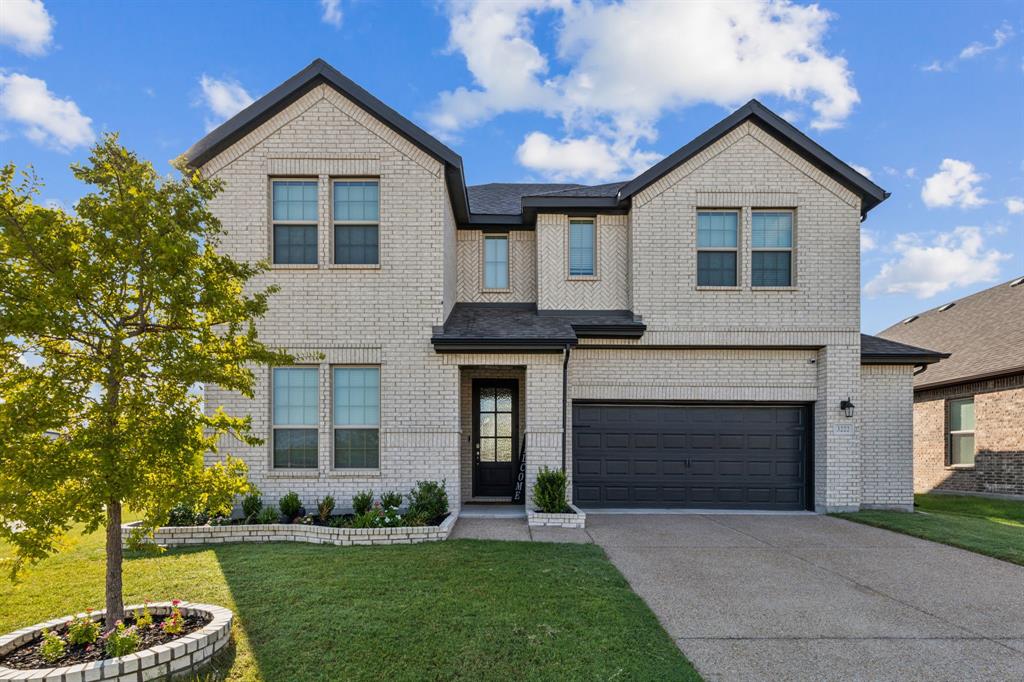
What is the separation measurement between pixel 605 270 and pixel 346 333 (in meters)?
5.32

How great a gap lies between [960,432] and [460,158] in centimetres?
1626

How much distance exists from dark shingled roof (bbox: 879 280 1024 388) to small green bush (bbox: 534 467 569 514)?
42.0 feet

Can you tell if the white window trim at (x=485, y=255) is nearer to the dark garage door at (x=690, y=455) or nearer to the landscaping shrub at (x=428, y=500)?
the dark garage door at (x=690, y=455)

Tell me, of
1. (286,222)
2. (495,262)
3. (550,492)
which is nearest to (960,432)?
(550,492)

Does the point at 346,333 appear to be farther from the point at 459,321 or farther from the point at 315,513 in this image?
the point at 315,513

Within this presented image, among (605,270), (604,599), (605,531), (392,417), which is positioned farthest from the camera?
(605,270)

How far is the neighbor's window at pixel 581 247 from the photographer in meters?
12.2

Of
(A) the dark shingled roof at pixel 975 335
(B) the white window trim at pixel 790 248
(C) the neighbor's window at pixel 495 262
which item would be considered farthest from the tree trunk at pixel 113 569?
(A) the dark shingled roof at pixel 975 335

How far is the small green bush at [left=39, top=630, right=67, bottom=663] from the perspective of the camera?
13.8ft

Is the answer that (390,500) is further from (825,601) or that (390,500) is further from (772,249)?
(772,249)

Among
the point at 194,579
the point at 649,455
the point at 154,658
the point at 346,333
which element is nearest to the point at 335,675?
the point at 154,658

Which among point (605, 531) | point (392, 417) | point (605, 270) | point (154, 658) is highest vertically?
point (605, 270)

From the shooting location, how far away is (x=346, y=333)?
34.0ft

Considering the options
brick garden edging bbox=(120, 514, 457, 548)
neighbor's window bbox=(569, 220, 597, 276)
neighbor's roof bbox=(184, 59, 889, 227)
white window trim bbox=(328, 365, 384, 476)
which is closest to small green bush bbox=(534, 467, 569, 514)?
brick garden edging bbox=(120, 514, 457, 548)
